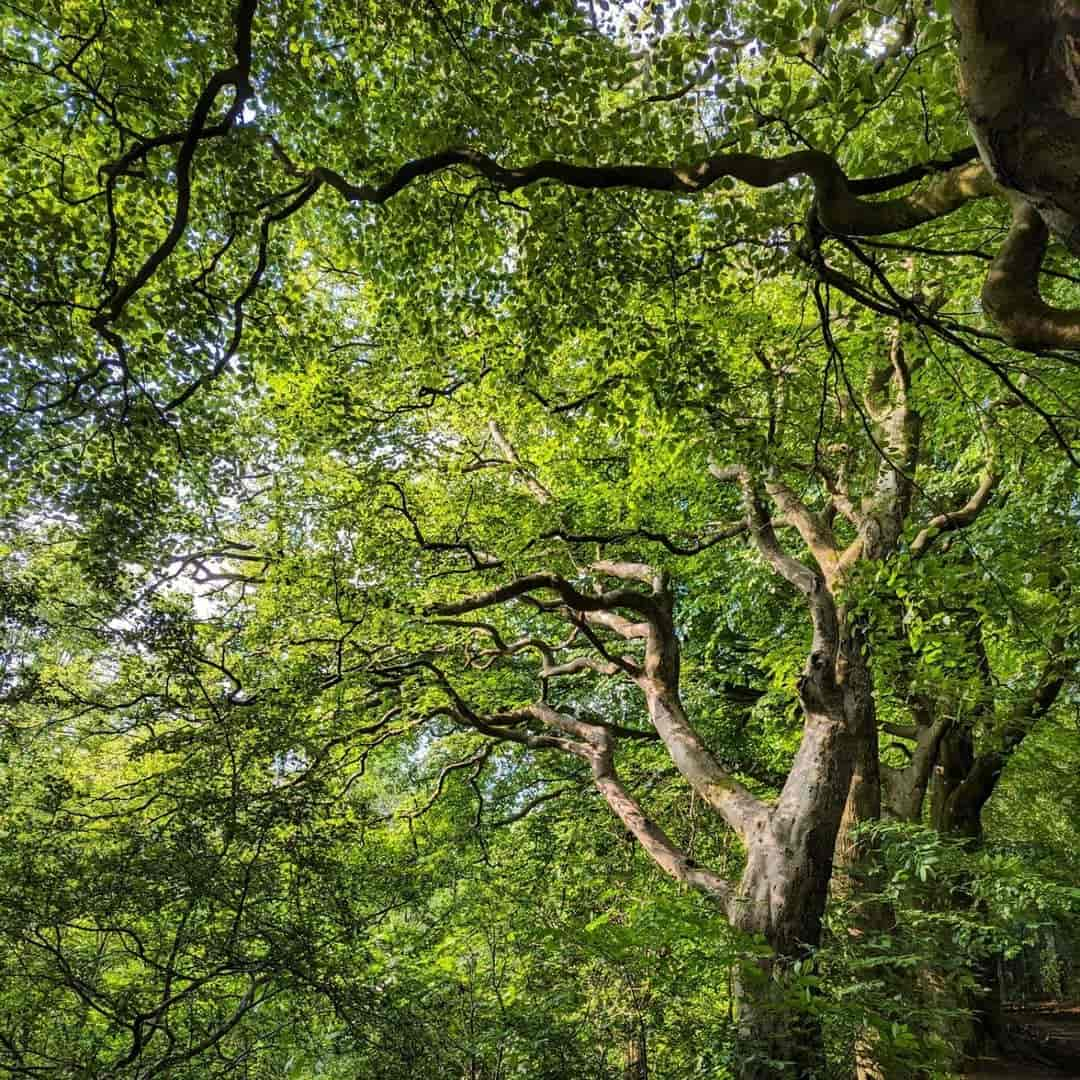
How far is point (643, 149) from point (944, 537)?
4.64 meters

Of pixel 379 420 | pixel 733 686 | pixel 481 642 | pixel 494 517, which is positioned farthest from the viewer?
pixel 733 686

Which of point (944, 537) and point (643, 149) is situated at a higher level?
point (643, 149)

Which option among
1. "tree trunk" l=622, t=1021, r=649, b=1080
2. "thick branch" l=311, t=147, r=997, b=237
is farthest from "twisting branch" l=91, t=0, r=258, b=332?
"tree trunk" l=622, t=1021, r=649, b=1080

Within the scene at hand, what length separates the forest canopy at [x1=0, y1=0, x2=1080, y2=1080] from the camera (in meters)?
3.45

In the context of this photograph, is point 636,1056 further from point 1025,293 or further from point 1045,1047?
point 1045,1047

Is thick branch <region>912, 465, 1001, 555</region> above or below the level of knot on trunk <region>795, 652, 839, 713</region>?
above

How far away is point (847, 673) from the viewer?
5805 millimetres

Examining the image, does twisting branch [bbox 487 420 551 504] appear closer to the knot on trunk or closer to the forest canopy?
the forest canopy

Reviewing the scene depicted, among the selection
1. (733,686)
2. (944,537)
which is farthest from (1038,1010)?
(944,537)

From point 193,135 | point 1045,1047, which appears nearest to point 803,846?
point 193,135

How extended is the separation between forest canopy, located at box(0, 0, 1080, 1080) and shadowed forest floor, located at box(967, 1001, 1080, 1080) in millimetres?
4031

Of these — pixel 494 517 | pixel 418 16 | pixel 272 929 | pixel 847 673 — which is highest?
pixel 418 16

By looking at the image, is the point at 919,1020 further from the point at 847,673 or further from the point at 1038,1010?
the point at 1038,1010

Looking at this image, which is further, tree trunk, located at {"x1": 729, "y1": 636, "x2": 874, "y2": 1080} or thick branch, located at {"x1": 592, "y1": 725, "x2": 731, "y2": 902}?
thick branch, located at {"x1": 592, "y1": 725, "x2": 731, "y2": 902}
